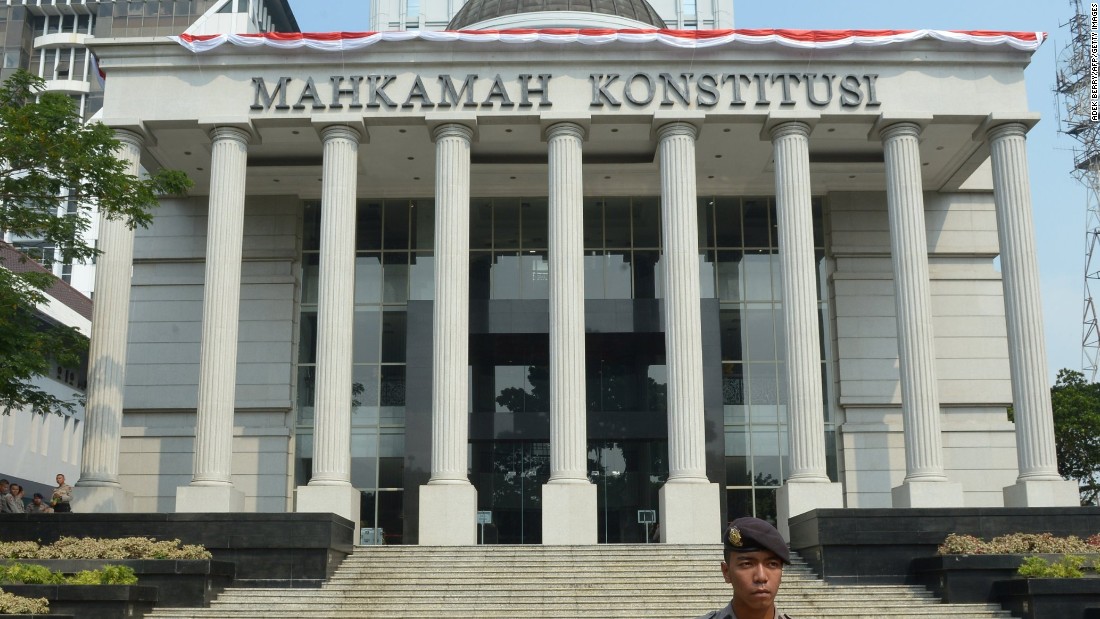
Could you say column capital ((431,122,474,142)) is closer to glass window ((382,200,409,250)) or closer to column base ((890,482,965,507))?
glass window ((382,200,409,250))

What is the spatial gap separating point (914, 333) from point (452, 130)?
14889 mm

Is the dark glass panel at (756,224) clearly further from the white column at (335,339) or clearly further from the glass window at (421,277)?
the white column at (335,339)

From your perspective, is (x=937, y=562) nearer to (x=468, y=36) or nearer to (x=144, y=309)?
(x=468, y=36)

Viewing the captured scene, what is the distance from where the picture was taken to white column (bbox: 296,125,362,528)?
33.2 metres

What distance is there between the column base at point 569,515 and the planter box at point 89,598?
1255 centimetres

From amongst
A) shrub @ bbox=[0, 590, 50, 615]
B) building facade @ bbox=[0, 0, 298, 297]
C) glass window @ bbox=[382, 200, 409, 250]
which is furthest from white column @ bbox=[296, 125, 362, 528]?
building facade @ bbox=[0, 0, 298, 297]

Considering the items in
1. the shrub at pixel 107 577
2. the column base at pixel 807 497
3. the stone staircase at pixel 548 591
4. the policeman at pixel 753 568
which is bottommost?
the stone staircase at pixel 548 591

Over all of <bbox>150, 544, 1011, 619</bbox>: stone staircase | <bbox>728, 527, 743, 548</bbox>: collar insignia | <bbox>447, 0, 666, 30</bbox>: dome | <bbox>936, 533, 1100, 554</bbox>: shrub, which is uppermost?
<bbox>447, 0, 666, 30</bbox>: dome

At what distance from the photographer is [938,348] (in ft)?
133

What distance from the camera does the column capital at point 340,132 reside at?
118 feet

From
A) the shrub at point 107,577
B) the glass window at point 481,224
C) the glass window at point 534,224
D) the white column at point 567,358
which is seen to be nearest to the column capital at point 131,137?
the glass window at point 481,224

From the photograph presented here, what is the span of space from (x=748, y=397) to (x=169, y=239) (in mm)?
21281

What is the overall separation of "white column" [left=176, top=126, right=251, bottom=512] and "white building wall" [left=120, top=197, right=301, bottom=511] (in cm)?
592

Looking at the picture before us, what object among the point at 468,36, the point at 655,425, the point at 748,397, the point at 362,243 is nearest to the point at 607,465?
the point at 655,425
